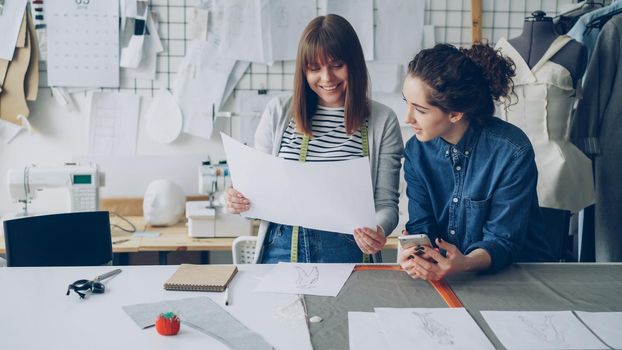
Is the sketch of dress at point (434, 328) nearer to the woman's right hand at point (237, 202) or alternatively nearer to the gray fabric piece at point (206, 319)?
the gray fabric piece at point (206, 319)

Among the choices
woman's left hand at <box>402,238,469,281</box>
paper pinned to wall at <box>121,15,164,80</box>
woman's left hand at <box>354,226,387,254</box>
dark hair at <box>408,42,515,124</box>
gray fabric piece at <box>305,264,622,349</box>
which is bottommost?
gray fabric piece at <box>305,264,622,349</box>

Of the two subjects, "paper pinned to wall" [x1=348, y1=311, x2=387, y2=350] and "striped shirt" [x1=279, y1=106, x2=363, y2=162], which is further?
"striped shirt" [x1=279, y1=106, x2=363, y2=162]

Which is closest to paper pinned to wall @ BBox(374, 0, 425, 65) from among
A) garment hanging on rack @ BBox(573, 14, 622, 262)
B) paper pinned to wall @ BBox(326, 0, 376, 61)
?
paper pinned to wall @ BBox(326, 0, 376, 61)

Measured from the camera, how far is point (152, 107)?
2750 millimetres

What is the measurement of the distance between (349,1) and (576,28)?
3.26ft

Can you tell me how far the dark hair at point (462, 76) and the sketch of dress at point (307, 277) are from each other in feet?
1.71

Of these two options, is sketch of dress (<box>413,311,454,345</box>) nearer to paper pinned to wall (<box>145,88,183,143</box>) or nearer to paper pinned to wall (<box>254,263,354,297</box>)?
paper pinned to wall (<box>254,263,354,297</box>)

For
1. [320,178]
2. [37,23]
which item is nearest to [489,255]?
[320,178]

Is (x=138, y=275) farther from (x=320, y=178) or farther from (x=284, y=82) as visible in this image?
(x=284, y=82)

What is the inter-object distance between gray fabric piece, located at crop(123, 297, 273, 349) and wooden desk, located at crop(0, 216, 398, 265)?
0.96 m

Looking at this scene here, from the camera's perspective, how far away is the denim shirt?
4.87 feet

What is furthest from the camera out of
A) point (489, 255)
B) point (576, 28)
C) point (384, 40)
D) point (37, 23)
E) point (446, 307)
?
point (384, 40)

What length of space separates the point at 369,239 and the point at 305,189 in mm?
205

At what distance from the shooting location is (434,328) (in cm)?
117
